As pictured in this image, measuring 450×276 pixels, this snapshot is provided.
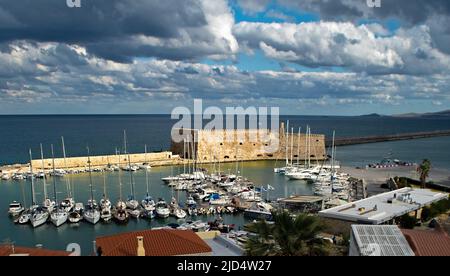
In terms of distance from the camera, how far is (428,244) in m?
11.2

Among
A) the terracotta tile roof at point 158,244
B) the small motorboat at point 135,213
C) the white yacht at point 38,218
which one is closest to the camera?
the terracotta tile roof at point 158,244

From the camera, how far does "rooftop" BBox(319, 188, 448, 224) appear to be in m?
23.2

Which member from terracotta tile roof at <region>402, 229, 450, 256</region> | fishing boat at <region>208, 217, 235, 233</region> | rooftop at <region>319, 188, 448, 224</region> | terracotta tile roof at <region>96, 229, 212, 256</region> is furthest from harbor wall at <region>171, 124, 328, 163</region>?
terracotta tile roof at <region>402, 229, 450, 256</region>

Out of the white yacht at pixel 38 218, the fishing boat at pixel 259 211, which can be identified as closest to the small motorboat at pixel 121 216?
the white yacht at pixel 38 218

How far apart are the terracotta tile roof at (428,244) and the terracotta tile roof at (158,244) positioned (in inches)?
251

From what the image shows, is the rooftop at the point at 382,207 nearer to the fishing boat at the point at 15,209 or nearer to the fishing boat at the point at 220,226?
the fishing boat at the point at 220,226

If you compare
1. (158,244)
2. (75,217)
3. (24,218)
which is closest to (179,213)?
(75,217)

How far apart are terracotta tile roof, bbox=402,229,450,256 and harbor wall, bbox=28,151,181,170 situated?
1758 inches

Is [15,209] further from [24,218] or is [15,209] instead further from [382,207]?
[382,207]

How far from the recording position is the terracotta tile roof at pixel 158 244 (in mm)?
14188

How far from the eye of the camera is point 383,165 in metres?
57.6
